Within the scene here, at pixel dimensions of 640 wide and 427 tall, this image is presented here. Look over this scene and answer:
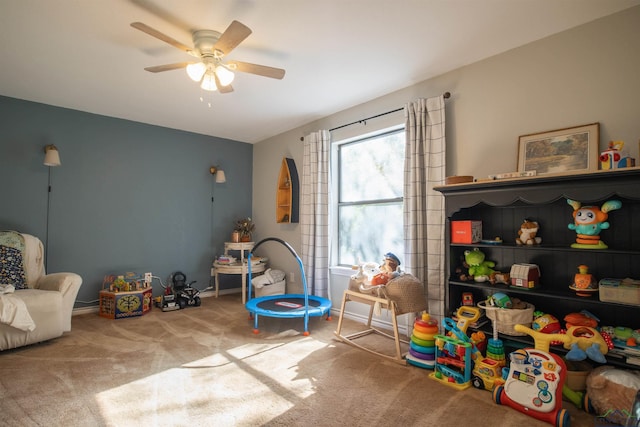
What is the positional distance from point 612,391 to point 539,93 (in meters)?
1.97

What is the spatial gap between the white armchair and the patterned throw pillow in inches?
2.0

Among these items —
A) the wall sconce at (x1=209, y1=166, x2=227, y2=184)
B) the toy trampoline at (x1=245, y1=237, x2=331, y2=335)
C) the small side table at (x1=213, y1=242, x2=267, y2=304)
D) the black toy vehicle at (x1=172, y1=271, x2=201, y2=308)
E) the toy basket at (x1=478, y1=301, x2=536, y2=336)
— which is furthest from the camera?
the wall sconce at (x1=209, y1=166, x2=227, y2=184)

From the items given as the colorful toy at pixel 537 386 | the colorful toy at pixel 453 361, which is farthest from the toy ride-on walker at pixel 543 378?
the colorful toy at pixel 453 361

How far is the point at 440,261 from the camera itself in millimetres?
2867

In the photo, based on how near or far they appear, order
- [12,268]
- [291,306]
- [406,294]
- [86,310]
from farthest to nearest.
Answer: [86,310] < [291,306] < [12,268] < [406,294]

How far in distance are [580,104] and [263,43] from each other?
2.32m

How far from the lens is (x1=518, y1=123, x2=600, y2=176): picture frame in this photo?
2.21 m

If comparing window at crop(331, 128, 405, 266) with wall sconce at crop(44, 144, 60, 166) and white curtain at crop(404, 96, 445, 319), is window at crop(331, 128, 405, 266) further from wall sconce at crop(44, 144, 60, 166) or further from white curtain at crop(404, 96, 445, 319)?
wall sconce at crop(44, 144, 60, 166)

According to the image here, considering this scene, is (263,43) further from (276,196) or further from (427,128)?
(276,196)

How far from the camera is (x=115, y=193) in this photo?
14.0 ft

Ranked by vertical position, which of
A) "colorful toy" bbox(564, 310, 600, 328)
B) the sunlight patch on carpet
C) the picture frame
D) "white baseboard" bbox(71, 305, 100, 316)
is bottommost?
the sunlight patch on carpet

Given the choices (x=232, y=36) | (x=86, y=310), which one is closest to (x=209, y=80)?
(x=232, y=36)

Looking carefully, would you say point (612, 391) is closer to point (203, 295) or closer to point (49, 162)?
point (203, 295)

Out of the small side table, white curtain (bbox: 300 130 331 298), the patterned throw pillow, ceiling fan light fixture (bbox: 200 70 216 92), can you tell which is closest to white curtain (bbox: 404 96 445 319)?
white curtain (bbox: 300 130 331 298)
